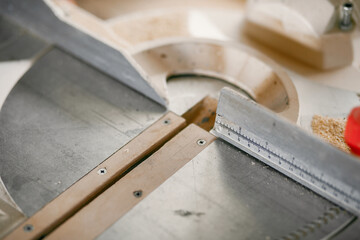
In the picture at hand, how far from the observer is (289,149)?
151 centimetres

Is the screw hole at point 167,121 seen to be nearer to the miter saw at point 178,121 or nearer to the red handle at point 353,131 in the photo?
the miter saw at point 178,121

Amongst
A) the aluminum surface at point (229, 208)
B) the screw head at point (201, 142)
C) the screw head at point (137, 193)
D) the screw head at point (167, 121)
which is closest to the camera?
the aluminum surface at point (229, 208)

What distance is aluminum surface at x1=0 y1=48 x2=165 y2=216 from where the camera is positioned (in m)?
1.59

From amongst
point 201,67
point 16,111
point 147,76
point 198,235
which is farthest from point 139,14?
point 198,235

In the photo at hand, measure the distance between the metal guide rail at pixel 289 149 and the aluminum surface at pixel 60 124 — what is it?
36 cm

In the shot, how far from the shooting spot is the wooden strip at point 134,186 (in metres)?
1.42

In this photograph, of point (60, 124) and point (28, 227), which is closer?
point (28, 227)

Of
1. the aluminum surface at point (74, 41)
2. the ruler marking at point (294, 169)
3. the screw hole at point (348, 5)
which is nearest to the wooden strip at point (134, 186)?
the ruler marking at point (294, 169)

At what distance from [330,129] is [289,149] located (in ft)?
1.05

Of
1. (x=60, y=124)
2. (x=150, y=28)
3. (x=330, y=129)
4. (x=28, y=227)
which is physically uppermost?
(x=150, y=28)

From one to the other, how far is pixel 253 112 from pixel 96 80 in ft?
2.60

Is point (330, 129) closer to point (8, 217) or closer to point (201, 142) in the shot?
point (201, 142)

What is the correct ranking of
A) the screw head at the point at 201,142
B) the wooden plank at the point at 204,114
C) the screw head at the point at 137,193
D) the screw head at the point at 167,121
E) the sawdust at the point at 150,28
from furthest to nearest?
the sawdust at the point at 150,28, the wooden plank at the point at 204,114, the screw head at the point at 167,121, the screw head at the point at 201,142, the screw head at the point at 137,193

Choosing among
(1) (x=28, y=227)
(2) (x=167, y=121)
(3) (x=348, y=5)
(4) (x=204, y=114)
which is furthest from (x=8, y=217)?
(3) (x=348, y=5)
